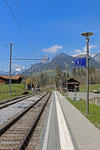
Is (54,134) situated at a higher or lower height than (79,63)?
lower

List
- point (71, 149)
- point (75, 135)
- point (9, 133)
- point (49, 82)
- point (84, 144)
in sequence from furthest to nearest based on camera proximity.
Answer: point (49, 82), point (9, 133), point (75, 135), point (84, 144), point (71, 149)

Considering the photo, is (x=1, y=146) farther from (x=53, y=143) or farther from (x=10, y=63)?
(x=10, y=63)

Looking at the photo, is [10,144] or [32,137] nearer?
[10,144]

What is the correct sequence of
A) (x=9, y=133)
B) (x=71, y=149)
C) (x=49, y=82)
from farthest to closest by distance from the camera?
(x=49, y=82) < (x=9, y=133) < (x=71, y=149)

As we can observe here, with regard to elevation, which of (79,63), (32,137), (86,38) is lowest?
(32,137)

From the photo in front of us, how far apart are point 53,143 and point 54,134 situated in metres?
1.40

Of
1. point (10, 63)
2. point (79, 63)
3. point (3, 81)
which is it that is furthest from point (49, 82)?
point (79, 63)

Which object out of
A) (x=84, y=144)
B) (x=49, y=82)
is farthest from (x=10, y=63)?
(x=49, y=82)

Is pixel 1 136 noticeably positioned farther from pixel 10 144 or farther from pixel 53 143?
pixel 53 143

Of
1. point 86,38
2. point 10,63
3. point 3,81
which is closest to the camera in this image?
point 86,38

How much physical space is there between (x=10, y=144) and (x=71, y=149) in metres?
2.21

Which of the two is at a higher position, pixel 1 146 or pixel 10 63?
pixel 10 63

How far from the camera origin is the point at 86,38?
13.3m

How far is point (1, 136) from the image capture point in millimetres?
7895
